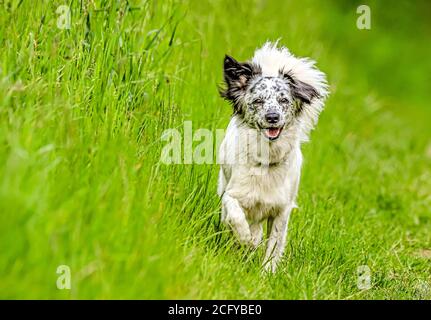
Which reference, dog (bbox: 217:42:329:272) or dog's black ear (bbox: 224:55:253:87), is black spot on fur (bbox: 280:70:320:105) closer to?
dog (bbox: 217:42:329:272)

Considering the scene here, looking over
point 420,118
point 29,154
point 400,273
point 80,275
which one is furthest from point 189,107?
point 420,118

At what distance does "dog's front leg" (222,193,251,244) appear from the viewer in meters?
6.32

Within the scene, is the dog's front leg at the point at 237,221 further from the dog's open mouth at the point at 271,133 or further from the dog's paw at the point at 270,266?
the dog's open mouth at the point at 271,133

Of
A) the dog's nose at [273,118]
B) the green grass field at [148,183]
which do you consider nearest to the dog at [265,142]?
the dog's nose at [273,118]

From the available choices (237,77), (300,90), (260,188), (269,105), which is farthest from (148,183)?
(300,90)

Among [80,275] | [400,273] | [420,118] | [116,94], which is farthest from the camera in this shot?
[420,118]

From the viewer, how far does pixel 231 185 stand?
658 cm

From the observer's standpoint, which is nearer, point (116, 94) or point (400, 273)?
point (116, 94)

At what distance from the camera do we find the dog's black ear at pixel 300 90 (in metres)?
6.68

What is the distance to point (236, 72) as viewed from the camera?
6.72m

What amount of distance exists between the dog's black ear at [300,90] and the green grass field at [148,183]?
2.90 feet

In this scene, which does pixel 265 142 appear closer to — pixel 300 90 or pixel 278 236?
pixel 300 90
